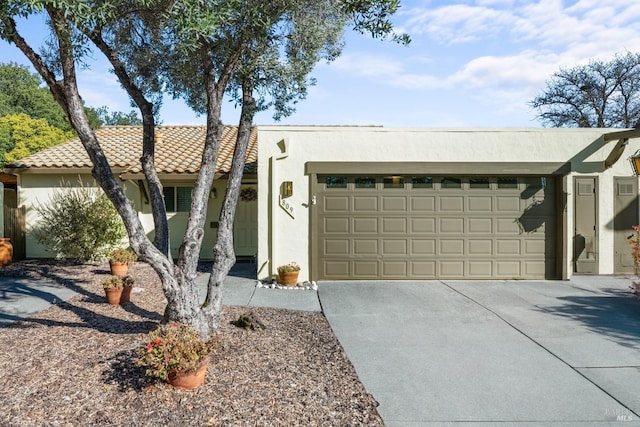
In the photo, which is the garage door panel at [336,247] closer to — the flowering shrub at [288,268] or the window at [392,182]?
the flowering shrub at [288,268]

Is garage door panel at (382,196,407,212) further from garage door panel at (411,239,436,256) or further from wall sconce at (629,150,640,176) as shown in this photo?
wall sconce at (629,150,640,176)

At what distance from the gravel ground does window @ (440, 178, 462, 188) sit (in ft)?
15.7

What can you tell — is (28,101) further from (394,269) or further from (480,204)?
(480,204)

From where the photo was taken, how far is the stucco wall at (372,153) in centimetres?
892

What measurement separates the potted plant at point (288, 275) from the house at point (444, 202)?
35 cm

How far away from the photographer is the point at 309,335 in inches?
208

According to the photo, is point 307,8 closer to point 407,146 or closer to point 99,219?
point 407,146

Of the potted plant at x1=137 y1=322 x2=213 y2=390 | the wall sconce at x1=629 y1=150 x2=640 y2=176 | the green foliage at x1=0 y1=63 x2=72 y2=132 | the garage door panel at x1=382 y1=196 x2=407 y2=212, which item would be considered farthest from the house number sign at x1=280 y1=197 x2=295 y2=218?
the green foliage at x1=0 y1=63 x2=72 y2=132

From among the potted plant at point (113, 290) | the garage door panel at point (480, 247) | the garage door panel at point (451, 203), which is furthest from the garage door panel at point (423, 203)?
the potted plant at point (113, 290)

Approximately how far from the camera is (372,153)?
9.02m

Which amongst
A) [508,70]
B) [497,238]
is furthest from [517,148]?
[508,70]

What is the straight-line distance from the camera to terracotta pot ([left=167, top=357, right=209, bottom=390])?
3.54 meters

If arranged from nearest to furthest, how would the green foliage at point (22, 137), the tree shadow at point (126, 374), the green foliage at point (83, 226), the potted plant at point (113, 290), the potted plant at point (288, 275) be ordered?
the tree shadow at point (126, 374)
the potted plant at point (113, 290)
the potted plant at point (288, 275)
the green foliage at point (83, 226)
the green foliage at point (22, 137)

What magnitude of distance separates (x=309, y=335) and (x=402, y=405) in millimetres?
1901
